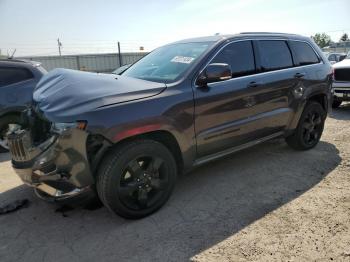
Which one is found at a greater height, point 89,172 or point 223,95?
point 223,95

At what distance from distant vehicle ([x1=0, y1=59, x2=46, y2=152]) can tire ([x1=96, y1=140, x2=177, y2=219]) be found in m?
3.72

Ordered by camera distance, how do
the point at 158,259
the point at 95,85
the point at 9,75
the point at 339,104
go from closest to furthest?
the point at 158,259 → the point at 95,85 → the point at 9,75 → the point at 339,104

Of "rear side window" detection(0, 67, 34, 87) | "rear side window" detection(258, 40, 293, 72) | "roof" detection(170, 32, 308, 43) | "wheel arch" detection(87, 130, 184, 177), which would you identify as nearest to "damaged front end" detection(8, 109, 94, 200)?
"wheel arch" detection(87, 130, 184, 177)

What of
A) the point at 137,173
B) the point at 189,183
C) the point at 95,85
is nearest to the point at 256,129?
the point at 189,183

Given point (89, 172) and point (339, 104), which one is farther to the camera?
point (339, 104)

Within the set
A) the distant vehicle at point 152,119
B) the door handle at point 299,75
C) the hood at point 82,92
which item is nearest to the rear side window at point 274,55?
the distant vehicle at point 152,119

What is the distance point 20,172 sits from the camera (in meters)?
3.40

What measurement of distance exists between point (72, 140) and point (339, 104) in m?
8.32

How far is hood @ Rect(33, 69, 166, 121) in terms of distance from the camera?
3.10 m

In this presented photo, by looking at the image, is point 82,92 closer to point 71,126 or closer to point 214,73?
point 71,126

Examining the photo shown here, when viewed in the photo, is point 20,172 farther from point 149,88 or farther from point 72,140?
point 149,88

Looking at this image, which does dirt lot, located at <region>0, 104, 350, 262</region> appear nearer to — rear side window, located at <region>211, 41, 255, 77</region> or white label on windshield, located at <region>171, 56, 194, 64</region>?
rear side window, located at <region>211, 41, 255, 77</region>

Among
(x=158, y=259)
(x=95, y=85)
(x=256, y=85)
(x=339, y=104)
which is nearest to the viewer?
(x=158, y=259)

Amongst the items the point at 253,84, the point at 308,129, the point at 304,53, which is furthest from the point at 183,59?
the point at 308,129
